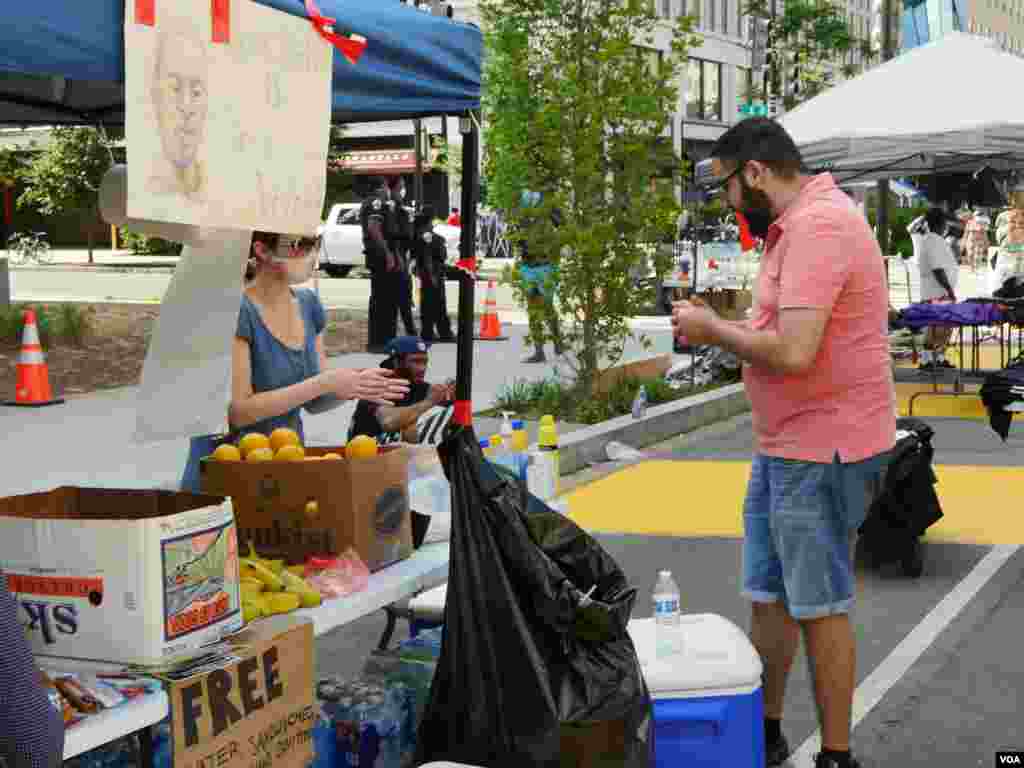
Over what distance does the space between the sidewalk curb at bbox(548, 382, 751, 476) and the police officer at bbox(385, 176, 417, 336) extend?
4.88 m

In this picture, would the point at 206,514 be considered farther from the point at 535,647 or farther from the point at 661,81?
the point at 661,81

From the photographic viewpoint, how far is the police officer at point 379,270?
18.1 metres

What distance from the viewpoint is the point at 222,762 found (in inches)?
131

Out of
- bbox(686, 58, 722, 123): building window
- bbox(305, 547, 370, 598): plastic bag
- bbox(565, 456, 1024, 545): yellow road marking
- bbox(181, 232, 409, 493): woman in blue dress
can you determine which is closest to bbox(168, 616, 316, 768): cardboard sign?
bbox(305, 547, 370, 598): plastic bag

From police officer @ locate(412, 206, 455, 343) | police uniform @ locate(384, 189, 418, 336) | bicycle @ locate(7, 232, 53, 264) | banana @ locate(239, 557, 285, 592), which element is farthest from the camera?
bicycle @ locate(7, 232, 53, 264)

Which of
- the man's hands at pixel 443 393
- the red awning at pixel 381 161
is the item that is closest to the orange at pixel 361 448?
the man's hands at pixel 443 393

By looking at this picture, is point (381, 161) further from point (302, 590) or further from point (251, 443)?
point (302, 590)

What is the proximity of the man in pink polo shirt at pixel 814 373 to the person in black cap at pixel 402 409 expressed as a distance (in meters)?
2.01

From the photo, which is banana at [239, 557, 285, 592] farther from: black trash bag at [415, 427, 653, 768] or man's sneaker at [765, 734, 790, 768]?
man's sneaker at [765, 734, 790, 768]

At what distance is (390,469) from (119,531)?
1060mm

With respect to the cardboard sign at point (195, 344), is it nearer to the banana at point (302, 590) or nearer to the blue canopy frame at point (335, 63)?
the blue canopy frame at point (335, 63)

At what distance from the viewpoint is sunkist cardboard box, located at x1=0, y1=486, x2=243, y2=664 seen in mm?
3168

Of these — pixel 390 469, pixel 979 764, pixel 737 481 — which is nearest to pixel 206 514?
pixel 390 469

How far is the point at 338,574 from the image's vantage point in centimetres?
385
